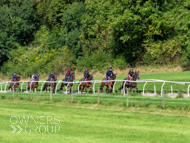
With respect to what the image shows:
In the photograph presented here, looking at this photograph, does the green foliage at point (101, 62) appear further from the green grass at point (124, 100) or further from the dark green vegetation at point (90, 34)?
the green grass at point (124, 100)

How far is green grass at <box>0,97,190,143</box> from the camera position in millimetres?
11625

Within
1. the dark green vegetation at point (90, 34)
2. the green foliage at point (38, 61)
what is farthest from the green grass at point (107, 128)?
the green foliage at point (38, 61)

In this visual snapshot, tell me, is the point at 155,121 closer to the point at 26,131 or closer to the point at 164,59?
the point at 26,131

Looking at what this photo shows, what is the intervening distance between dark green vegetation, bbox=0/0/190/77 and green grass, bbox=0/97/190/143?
2810cm

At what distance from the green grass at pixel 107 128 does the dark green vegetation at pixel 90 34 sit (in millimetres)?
28099

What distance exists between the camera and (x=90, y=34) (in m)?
56.6

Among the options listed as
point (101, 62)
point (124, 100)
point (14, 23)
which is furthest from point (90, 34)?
point (124, 100)

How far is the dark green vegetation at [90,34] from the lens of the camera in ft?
157

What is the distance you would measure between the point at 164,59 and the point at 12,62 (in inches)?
1028

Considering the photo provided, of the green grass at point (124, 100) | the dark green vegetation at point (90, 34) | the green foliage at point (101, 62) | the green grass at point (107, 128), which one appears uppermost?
the dark green vegetation at point (90, 34)

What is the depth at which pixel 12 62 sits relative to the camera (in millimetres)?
63344

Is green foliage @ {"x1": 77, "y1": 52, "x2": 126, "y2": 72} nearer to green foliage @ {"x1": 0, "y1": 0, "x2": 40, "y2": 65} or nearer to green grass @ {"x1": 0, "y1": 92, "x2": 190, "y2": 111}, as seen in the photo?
green foliage @ {"x1": 0, "y1": 0, "x2": 40, "y2": 65}

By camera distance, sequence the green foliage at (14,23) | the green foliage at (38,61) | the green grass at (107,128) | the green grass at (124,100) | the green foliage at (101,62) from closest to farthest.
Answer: the green grass at (107,128), the green grass at (124,100), the green foliage at (101,62), the green foliage at (38,61), the green foliage at (14,23)

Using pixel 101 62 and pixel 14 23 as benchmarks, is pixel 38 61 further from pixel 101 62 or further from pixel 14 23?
pixel 101 62
